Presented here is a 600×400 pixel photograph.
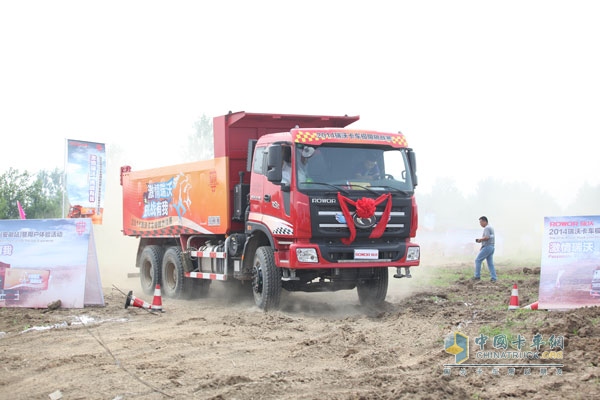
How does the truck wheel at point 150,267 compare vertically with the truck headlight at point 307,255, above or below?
below

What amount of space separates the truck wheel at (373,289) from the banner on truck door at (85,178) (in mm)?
14049

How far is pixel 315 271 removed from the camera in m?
11.5

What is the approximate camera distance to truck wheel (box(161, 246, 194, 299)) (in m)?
14.9

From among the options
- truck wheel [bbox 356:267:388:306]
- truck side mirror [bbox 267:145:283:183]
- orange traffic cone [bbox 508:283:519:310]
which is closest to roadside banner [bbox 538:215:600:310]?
orange traffic cone [bbox 508:283:519:310]

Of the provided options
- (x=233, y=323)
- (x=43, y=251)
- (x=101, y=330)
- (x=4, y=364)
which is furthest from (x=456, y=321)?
(x=43, y=251)

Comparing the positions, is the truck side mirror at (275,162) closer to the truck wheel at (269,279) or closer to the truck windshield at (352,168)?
the truck windshield at (352,168)

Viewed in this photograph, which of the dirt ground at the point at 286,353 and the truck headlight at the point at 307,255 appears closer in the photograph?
the dirt ground at the point at 286,353

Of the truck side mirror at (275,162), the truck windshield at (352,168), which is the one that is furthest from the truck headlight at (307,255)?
the truck side mirror at (275,162)

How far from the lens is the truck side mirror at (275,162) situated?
10.9 meters

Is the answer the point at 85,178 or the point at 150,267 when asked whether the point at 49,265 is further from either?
the point at 85,178

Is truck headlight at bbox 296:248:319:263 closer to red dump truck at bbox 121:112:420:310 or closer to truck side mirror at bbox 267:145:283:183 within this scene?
red dump truck at bbox 121:112:420:310

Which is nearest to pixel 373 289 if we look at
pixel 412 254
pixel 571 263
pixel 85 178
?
pixel 412 254

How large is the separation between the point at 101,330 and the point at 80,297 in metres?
→ 2.09

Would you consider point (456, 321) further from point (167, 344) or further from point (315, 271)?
point (167, 344)
